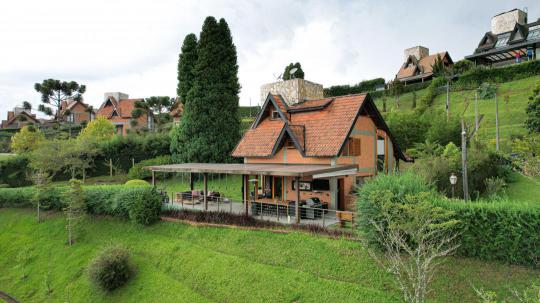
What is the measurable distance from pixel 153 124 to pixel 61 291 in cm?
3446

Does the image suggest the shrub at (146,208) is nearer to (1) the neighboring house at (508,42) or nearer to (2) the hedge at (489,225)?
(2) the hedge at (489,225)

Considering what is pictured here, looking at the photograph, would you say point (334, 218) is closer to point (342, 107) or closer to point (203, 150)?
point (342, 107)

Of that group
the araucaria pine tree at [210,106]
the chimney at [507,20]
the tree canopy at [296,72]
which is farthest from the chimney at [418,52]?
the araucaria pine tree at [210,106]

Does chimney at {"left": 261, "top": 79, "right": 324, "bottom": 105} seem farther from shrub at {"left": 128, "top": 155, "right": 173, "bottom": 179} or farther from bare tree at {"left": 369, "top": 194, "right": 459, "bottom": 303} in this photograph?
shrub at {"left": 128, "top": 155, "right": 173, "bottom": 179}

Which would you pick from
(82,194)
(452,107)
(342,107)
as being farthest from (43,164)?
(452,107)

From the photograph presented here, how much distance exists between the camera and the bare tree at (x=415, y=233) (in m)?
9.86

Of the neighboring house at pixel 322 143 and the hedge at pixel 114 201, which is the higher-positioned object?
the neighboring house at pixel 322 143

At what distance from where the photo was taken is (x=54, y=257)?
19.7m

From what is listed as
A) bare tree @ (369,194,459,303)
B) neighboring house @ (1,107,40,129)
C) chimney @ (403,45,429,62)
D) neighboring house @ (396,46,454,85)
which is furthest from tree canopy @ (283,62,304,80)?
neighboring house @ (1,107,40,129)

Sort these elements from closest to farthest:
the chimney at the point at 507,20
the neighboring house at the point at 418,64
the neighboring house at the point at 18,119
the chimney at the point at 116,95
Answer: the chimney at the point at 116,95 < the neighboring house at the point at 418,64 < the chimney at the point at 507,20 < the neighboring house at the point at 18,119

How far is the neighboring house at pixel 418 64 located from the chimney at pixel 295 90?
1541 inches

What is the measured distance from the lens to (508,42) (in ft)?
172

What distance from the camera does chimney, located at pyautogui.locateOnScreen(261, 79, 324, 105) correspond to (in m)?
24.5

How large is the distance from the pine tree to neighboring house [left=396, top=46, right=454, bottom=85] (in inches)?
1561
